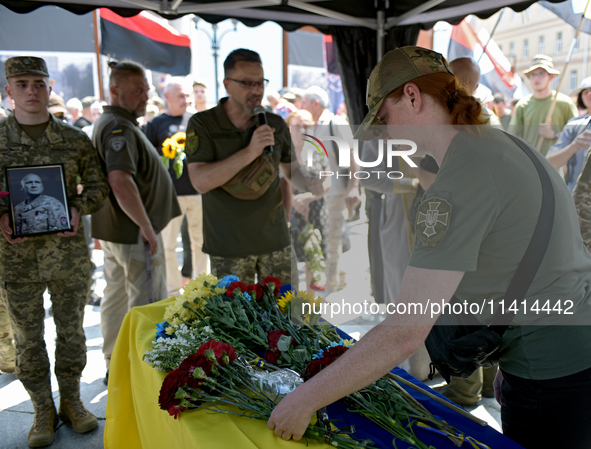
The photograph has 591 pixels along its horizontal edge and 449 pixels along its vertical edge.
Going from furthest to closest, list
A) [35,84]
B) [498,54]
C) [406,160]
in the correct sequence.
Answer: [498,54]
[406,160]
[35,84]

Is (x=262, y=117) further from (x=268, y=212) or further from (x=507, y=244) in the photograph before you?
(x=507, y=244)

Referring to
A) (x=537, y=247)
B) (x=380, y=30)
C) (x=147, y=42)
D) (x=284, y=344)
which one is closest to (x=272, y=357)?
(x=284, y=344)

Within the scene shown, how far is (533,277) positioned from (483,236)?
19cm

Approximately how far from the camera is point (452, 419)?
1.18 meters

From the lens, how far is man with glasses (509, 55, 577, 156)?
14.8 feet

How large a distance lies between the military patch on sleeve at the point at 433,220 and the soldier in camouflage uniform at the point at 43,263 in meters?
2.00

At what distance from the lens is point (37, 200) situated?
90.4 inches

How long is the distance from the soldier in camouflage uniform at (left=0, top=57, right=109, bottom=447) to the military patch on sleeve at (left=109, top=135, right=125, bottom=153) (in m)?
0.20

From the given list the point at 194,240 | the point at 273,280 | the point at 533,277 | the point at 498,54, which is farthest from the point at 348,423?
the point at 498,54

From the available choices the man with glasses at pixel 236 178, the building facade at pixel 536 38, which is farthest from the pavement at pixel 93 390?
the building facade at pixel 536 38

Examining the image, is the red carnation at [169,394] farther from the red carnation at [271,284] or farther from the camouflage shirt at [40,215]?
Result: the camouflage shirt at [40,215]

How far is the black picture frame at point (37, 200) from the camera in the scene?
225 centimetres

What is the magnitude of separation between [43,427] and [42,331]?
0.49 meters

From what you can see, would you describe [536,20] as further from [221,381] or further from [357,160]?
[221,381]
